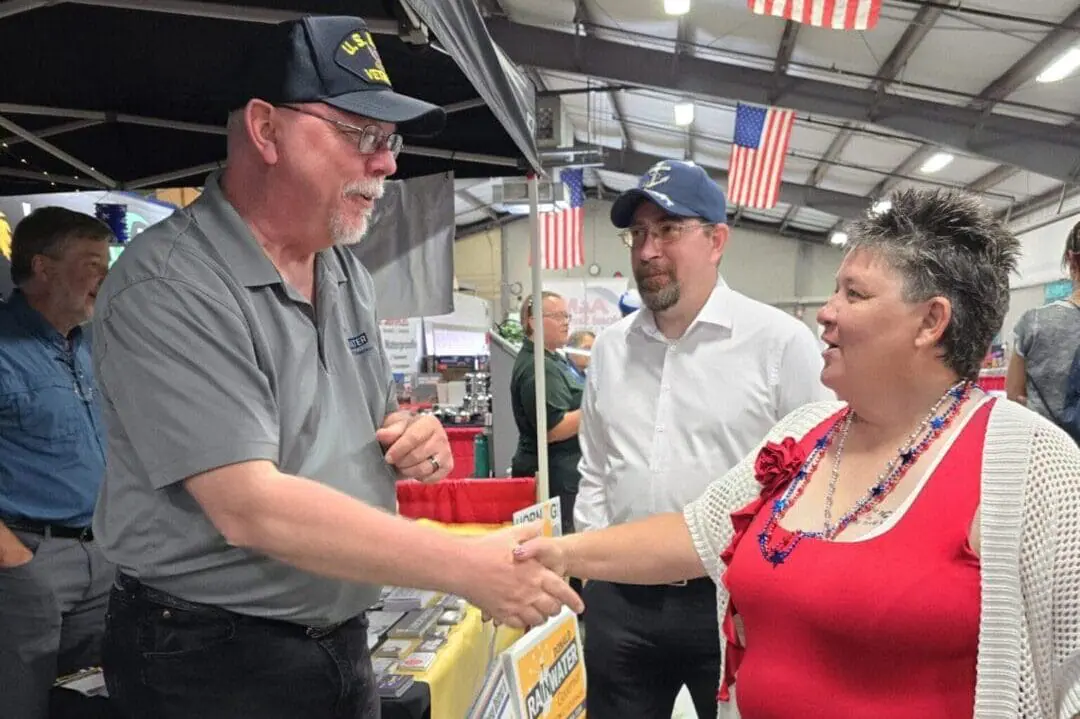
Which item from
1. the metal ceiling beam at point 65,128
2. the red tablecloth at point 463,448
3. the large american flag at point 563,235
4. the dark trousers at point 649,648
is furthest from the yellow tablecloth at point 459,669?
the large american flag at point 563,235

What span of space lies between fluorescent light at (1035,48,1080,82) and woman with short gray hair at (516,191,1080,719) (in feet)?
24.6

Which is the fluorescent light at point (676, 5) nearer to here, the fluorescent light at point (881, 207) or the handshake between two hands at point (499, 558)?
the fluorescent light at point (881, 207)

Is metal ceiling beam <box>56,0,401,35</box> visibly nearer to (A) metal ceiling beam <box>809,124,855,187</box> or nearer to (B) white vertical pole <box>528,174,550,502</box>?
(B) white vertical pole <box>528,174,550,502</box>

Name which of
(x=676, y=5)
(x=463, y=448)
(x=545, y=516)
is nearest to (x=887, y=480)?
(x=545, y=516)

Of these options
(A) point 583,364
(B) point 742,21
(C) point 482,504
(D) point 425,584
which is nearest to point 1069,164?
(B) point 742,21

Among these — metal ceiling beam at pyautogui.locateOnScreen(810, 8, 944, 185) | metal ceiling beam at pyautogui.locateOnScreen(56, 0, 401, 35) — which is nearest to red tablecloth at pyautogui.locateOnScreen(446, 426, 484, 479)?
metal ceiling beam at pyautogui.locateOnScreen(810, 8, 944, 185)

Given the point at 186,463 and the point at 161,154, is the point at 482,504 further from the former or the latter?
the point at 186,463

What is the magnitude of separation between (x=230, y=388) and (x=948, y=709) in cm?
123

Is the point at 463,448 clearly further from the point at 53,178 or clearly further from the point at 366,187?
the point at 366,187

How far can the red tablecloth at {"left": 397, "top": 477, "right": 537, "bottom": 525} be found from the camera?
4.39 meters

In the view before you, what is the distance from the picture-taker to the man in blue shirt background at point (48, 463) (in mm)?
2299

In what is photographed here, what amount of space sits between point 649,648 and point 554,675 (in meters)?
0.28

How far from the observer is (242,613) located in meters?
1.38

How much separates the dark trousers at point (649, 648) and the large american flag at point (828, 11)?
4364 millimetres
